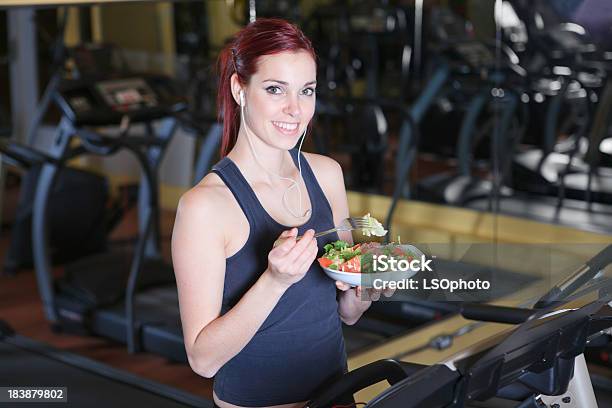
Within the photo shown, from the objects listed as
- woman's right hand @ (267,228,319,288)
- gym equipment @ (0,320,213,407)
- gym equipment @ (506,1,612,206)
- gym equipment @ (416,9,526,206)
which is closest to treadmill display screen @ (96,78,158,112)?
gym equipment @ (0,320,213,407)

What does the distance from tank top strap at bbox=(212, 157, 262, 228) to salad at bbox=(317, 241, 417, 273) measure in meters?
0.14

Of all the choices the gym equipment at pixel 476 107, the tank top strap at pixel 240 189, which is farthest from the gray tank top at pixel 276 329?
the gym equipment at pixel 476 107

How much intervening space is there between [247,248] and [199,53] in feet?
15.1

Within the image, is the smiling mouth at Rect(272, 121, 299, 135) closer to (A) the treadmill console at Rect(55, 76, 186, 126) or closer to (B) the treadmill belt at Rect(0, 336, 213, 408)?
(B) the treadmill belt at Rect(0, 336, 213, 408)

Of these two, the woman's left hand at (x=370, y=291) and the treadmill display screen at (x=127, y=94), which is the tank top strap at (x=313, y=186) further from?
the treadmill display screen at (x=127, y=94)

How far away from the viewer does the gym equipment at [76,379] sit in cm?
312

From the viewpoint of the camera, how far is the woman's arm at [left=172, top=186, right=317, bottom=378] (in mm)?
1532

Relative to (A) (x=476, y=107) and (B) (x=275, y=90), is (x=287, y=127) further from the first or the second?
(A) (x=476, y=107)

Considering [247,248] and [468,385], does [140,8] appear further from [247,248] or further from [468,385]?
[468,385]

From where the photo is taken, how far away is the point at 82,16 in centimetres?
612

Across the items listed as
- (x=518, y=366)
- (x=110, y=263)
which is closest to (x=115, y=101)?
(x=110, y=263)

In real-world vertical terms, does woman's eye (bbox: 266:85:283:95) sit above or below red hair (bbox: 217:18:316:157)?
below

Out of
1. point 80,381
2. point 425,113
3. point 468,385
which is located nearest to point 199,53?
point 425,113

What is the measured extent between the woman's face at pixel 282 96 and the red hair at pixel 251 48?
13 millimetres
